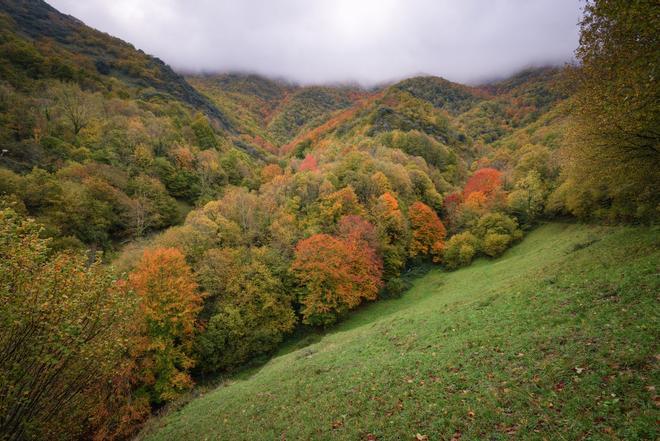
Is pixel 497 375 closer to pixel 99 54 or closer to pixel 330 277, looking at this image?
pixel 330 277

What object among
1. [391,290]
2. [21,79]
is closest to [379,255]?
[391,290]

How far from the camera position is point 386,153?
87.8 metres

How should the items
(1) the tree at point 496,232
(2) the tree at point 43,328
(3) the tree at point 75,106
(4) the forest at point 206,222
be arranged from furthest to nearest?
(3) the tree at point 75,106 < (1) the tree at point 496,232 < (4) the forest at point 206,222 < (2) the tree at point 43,328

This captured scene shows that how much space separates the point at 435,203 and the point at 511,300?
5648cm

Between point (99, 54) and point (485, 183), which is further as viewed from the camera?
point (99, 54)

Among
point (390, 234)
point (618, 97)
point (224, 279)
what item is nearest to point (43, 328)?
point (618, 97)

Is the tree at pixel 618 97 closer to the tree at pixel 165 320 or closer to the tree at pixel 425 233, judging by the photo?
the tree at pixel 425 233

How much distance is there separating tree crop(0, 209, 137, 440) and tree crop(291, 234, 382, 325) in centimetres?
3101

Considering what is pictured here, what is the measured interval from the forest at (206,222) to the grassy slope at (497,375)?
23.4 feet

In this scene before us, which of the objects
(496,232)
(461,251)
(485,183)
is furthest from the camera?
(485,183)

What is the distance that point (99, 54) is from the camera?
525 feet

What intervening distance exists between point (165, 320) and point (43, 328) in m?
25.8

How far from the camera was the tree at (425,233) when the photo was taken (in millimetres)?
60156

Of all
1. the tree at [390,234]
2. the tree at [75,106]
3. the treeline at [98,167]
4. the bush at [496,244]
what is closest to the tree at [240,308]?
the tree at [390,234]
